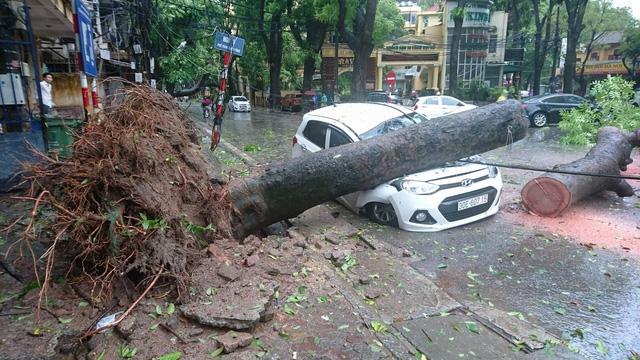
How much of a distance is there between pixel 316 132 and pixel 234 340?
5023 millimetres

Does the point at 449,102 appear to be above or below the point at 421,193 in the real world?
above

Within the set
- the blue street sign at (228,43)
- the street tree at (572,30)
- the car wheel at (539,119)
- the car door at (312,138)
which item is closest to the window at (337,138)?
the car door at (312,138)

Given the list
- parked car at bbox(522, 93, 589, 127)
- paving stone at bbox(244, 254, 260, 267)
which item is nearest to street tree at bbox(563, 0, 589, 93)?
parked car at bbox(522, 93, 589, 127)

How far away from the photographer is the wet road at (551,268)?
12.3ft

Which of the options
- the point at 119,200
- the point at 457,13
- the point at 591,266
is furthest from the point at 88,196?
the point at 457,13

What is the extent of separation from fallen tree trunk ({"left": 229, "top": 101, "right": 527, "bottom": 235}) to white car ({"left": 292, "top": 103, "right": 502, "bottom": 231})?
0.84 ft

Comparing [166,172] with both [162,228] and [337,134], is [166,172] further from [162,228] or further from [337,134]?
[337,134]

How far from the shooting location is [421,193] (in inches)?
225

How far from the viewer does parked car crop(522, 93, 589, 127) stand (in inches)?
752

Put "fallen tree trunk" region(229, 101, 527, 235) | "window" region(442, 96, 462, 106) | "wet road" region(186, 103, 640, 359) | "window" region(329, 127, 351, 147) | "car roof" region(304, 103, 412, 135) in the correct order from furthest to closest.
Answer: "window" region(442, 96, 462, 106)
"car roof" region(304, 103, 412, 135)
"window" region(329, 127, 351, 147)
"fallen tree trunk" region(229, 101, 527, 235)
"wet road" region(186, 103, 640, 359)

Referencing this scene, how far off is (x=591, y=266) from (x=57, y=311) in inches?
218

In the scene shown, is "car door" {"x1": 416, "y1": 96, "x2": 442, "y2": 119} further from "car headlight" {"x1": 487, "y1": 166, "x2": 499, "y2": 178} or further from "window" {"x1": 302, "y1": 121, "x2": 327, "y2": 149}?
"car headlight" {"x1": 487, "y1": 166, "x2": 499, "y2": 178}

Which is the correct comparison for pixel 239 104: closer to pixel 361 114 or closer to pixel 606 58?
pixel 361 114

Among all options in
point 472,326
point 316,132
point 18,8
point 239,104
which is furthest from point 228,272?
point 239,104
